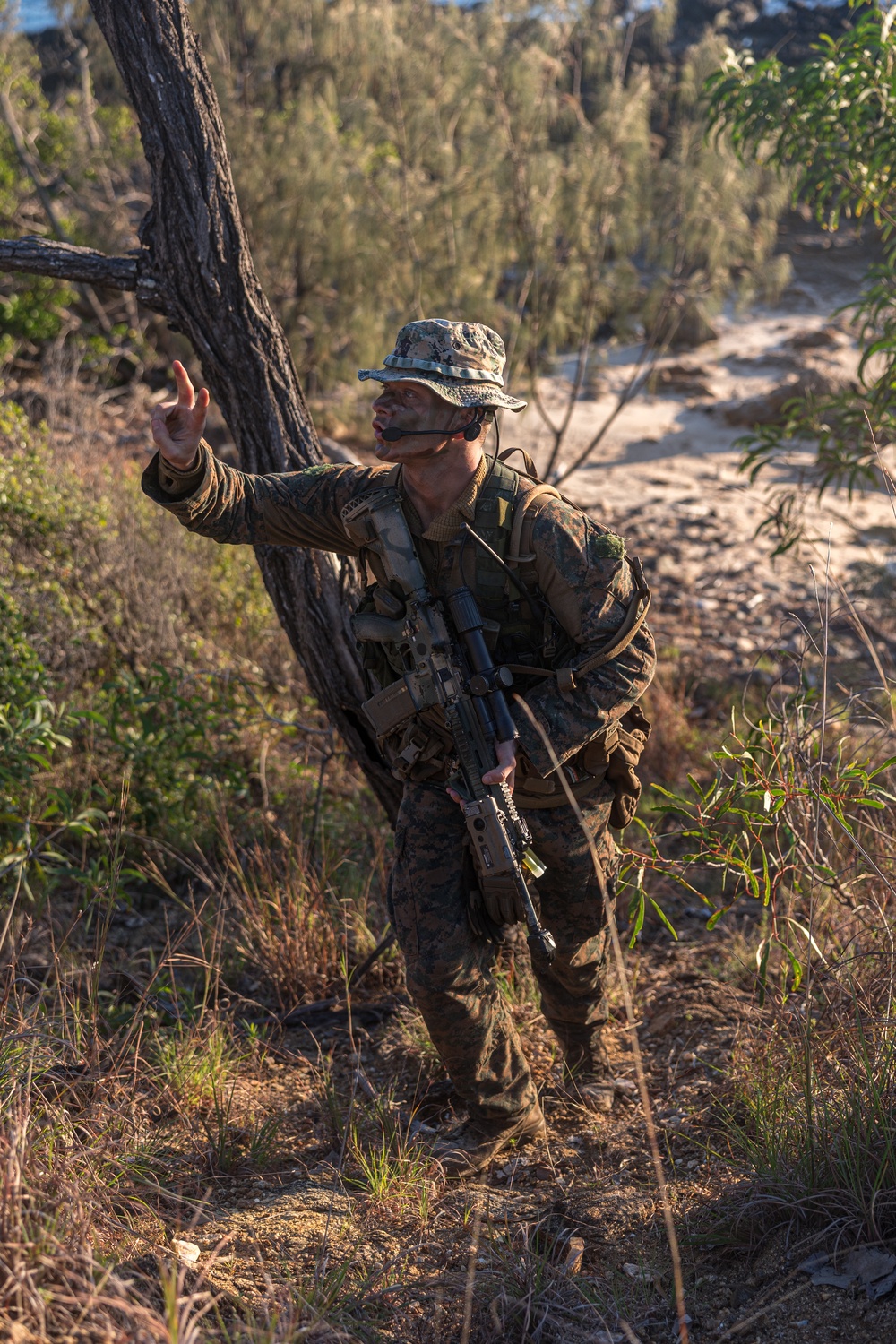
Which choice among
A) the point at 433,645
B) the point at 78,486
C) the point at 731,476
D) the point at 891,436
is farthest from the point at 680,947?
the point at 731,476

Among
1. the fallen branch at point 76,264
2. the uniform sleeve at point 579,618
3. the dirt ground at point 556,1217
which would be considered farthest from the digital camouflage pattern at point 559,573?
the fallen branch at point 76,264

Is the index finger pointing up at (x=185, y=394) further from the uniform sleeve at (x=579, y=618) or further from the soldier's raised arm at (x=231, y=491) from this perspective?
the uniform sleeve at (x=579, y=618)

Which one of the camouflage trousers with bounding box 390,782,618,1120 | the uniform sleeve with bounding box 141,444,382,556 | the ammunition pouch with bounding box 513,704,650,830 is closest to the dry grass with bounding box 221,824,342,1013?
the camouflage trousers with bounding box 390,782,618,1120

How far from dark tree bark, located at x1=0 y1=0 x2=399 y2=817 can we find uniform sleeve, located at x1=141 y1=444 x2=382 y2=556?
1.81 ft

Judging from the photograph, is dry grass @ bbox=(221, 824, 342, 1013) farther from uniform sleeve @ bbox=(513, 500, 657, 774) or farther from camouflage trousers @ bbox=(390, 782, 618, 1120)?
uniform sleeve @ bbox=(513, 500, 657, 774)

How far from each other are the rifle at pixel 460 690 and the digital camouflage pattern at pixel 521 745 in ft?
0.26

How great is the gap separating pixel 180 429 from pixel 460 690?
88 centimetres

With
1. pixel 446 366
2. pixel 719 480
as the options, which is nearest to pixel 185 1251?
pixel 446 366

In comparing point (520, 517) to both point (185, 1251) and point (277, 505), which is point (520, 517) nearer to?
point (277, 505)

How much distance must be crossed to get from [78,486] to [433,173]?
651 centimetres

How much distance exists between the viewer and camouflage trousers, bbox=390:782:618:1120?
2572mm

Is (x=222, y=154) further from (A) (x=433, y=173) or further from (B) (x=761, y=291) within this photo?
(B) (x=761, y=291)

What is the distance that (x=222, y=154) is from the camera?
313cm

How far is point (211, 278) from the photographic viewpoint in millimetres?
3100
